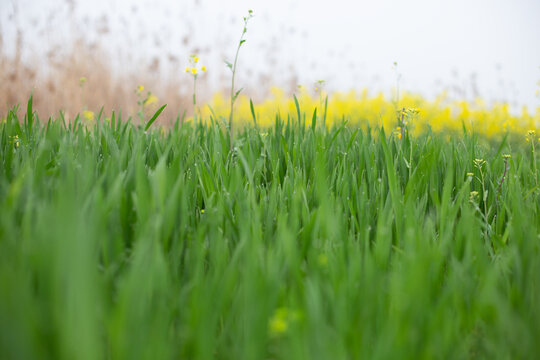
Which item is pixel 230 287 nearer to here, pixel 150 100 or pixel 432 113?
pixel 150 100

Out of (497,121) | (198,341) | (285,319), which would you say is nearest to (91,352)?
(198,341)

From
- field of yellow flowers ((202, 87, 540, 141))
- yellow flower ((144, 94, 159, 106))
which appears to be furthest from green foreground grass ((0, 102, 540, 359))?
field of yellow flowers ((202, 87, 540, 141))

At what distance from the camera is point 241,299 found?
2.90 ft

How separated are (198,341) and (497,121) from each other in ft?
23.5

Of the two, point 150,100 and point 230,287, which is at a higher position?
point 150,100

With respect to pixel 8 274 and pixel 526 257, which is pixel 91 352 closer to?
pixel 8 274

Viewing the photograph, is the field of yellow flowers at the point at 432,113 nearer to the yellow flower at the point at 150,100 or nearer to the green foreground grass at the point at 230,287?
the yellow flower at the point at 150,100

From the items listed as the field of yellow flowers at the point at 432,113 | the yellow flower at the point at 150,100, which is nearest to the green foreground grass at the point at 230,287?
the yellow flower at the point at 150,100

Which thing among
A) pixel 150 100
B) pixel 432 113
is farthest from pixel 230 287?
pixel 432 113

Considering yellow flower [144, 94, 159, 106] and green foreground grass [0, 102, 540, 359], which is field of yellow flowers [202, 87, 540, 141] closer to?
yellow flower [144, 94, 159, 106]

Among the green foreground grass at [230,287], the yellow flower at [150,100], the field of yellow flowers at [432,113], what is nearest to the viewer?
the green foreground grass at [230,287]

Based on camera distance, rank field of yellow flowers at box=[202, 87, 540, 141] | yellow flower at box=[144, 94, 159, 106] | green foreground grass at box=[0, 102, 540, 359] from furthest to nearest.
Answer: field of yellow flowers at box=[202, 87, 540, 141]
yellow flower at box=[144, 94, 159, 106]
green foreground grass at box=[0, 102, 540, 359]

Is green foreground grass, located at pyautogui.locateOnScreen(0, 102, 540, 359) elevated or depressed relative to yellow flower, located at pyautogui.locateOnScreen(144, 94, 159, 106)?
depressed

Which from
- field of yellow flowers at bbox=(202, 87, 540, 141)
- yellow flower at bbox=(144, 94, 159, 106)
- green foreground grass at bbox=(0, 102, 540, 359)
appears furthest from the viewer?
field of yellow flowers at bbox=(202, 87, 540, 141)
